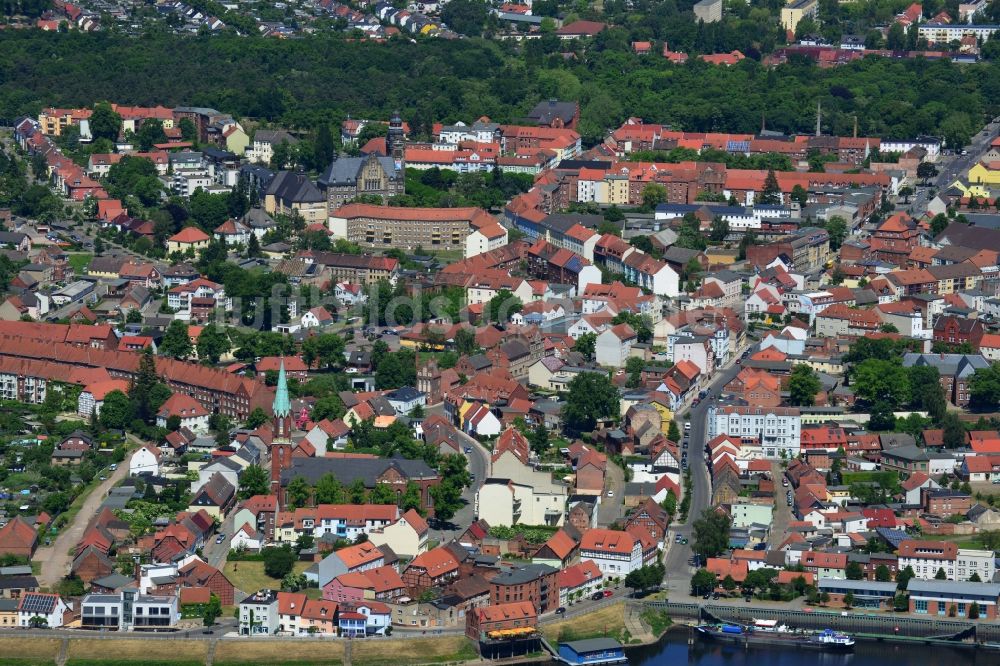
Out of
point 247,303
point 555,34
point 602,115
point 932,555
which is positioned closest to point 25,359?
point 247,303

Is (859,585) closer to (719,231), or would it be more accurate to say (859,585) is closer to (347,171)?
(719,231)

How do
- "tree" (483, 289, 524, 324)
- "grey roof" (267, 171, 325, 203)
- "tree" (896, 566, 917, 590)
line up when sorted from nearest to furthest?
1. "tree" (896, 566, 917, 590)
2. "tree" (483, 289, 524, 324)
3. "grey roof" (267, 171, 325, 203)

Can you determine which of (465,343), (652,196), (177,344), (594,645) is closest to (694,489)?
(594,645)

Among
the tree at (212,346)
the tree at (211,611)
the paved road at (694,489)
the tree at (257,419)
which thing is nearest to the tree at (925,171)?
the paved road at (694,489)

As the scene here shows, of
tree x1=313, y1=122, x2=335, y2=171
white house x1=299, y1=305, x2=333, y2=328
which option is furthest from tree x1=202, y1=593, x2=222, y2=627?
tree x1=313, y1=122, x2=335, y2=171

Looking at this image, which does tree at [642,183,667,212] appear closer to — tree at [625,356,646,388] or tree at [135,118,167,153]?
tree at [625,356,646,388]

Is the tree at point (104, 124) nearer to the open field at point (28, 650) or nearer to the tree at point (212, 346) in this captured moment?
the tree at point (212, 346)
